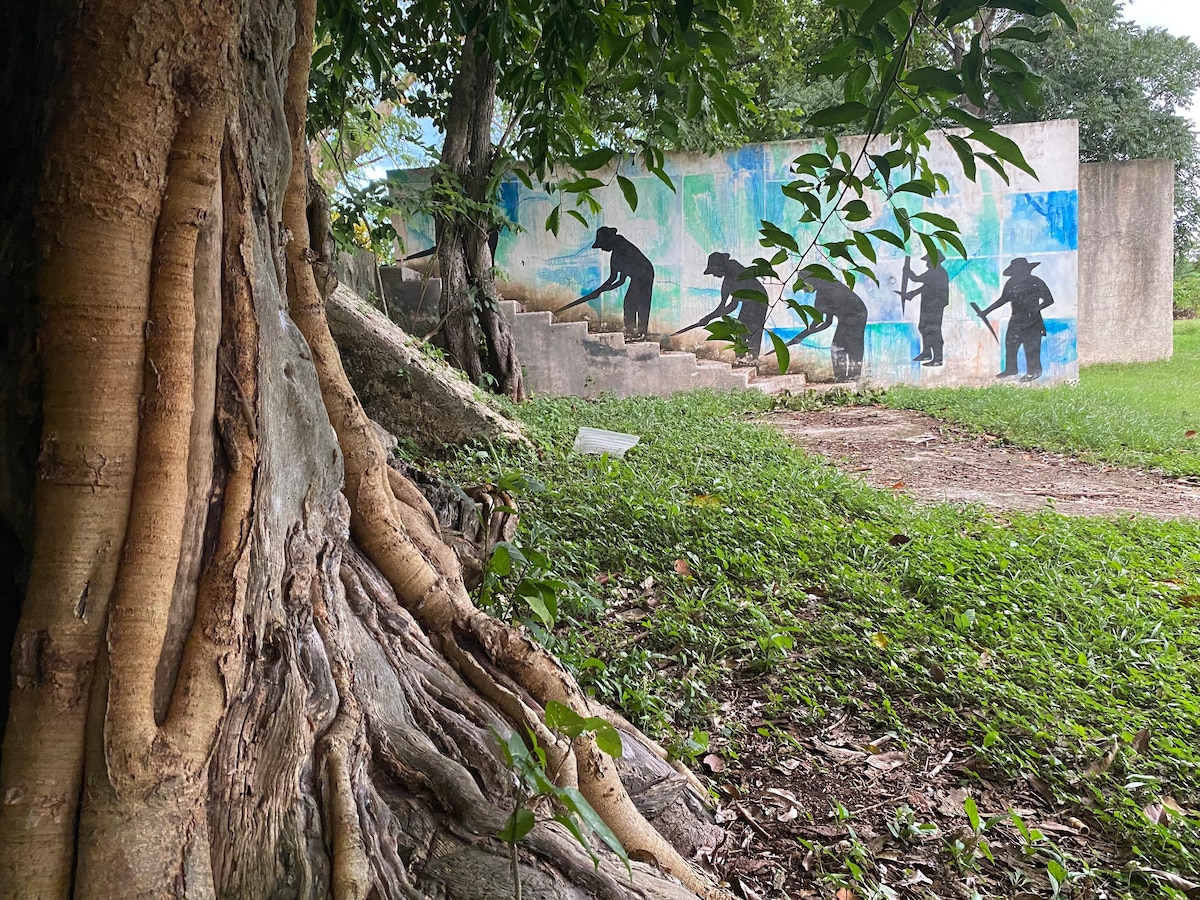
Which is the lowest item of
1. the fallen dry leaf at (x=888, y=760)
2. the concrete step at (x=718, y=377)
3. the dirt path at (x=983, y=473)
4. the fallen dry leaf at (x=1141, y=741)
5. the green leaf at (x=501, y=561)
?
the fallen dry leaf at (x=888, y=760)

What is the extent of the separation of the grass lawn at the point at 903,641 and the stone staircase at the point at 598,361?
6276mm

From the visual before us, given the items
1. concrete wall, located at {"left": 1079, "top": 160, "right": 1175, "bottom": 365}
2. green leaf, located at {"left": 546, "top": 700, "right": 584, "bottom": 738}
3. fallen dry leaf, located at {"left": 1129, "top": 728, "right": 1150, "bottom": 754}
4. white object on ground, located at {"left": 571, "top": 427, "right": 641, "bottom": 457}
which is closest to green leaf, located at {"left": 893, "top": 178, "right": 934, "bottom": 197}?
green leaf, located at {"left": 546, "top": 700, "right": 584, "bottom": 738}

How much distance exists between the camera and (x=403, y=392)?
5.63 m

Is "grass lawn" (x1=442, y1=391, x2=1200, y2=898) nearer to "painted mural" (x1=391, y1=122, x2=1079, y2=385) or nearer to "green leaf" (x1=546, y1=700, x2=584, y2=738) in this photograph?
"green leaf" (x1=546, y1=700, x2=584, y2=738)

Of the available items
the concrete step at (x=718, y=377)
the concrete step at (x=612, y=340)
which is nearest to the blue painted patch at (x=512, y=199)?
the concrete step at (x=612, y=340)

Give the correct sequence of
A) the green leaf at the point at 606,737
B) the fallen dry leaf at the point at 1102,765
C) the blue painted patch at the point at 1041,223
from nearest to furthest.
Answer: the green leaf at the point at 606,737, the fallen dry leaf at the point at 1102,765, the blue painted patch at the point at 1041,223

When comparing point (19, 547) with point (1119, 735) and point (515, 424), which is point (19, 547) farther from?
point (515, 424)

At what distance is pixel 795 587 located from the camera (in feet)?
11.0

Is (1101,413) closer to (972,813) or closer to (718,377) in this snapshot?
(718,377)

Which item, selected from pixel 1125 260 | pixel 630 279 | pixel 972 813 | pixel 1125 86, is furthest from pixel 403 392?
pixel 1125 86

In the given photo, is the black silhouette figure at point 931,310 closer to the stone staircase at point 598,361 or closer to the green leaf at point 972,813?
the stone staircase at point 598,361

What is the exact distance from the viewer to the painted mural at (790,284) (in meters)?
11.0

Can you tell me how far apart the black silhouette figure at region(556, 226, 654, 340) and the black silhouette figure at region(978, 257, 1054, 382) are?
15.6 ft

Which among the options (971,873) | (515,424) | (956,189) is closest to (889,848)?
(971,873)
